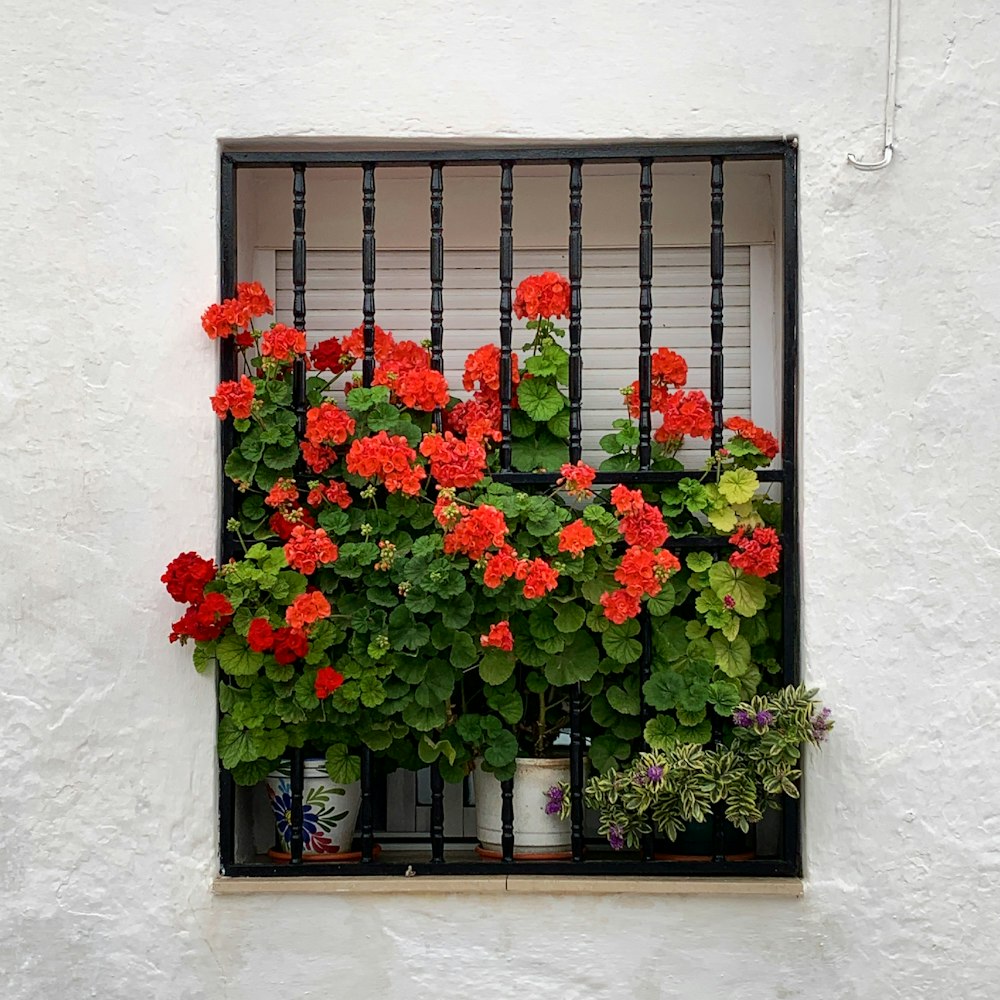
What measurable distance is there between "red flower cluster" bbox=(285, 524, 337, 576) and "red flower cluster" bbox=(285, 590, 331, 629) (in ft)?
0.28

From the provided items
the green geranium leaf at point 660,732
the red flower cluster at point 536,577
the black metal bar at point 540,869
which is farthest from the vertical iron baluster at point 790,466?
the red flower cluster at point 536,577

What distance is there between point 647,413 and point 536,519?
54 cm

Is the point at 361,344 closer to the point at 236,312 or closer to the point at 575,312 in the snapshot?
the point at 236,312

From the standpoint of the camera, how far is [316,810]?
400 cm

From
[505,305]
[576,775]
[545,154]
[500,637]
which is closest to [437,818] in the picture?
[576,775]

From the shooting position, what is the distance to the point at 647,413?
13.1 feet

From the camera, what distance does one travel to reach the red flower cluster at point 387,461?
3.73 metres

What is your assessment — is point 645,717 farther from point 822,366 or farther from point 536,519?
point 822,366

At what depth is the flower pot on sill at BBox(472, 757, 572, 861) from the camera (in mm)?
3959

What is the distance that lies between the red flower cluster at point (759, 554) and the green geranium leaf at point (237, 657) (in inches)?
56.3

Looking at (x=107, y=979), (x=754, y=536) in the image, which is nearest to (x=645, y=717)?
(x=754, y=536)

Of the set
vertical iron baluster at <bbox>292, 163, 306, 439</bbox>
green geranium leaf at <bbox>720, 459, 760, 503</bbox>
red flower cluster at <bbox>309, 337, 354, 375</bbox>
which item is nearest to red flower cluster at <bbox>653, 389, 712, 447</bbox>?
green geranium leaf at <bbox>720, 459, 760, 503</bbox>

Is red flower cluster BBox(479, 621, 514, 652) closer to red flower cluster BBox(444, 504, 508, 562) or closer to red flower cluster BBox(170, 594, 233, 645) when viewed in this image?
red flower cluster BBox(444, 504, 508, 562)

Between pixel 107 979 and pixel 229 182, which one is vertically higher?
pixel 229 182
